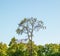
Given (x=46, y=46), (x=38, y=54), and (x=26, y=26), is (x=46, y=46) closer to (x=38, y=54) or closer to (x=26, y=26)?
(x=38, y=54)

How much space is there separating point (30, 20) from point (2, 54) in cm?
2491

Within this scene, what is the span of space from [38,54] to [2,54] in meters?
12.5

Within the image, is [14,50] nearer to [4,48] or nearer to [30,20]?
[4,48]

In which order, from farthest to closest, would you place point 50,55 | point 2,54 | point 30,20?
point 50,55 < point 2,54 < point 30,20

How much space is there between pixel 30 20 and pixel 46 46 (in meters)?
33.4

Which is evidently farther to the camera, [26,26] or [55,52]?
[55,52]

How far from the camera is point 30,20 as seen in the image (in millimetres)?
58938

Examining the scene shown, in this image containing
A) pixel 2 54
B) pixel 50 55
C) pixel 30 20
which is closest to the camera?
pixel 30 20

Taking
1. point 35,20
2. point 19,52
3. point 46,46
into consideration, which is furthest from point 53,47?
point 35,20

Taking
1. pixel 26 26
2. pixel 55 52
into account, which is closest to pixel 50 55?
pixel 55 52

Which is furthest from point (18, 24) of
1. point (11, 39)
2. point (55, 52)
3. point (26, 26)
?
point (55, 52)

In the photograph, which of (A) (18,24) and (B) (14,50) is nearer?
(A) (18,24)

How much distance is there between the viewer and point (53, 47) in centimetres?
8956

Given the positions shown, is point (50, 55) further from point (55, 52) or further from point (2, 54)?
point (2, 54)
